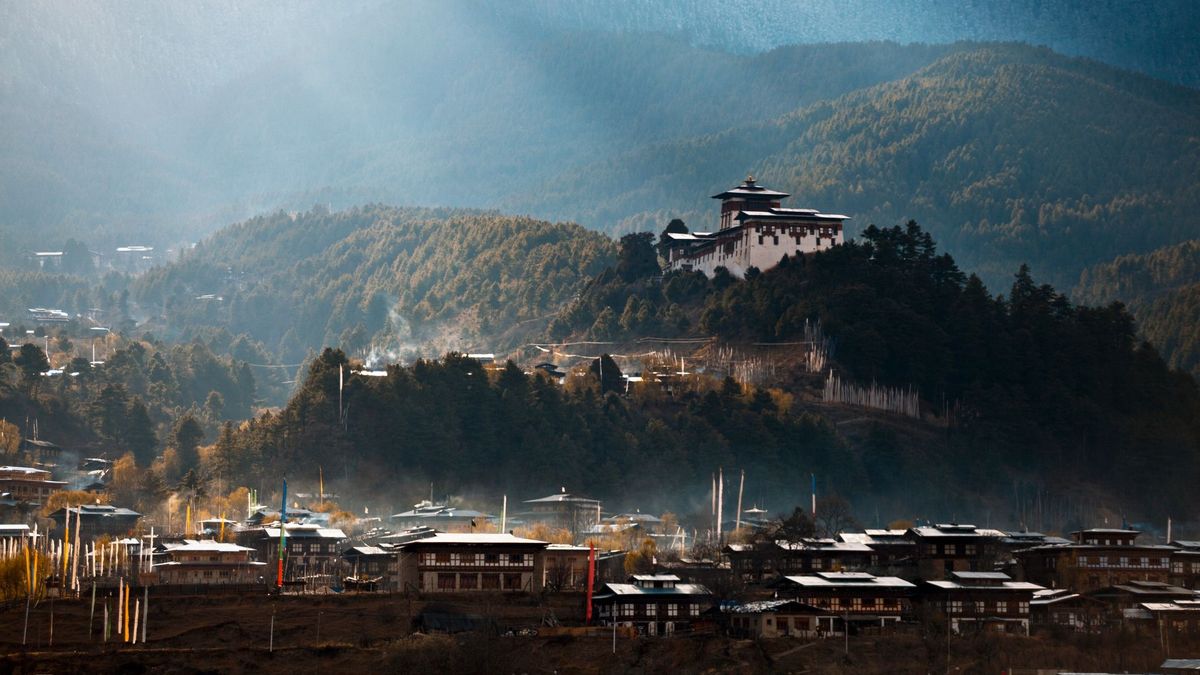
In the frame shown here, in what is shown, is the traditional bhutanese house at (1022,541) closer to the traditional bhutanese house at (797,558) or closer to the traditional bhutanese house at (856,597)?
the traditional bhutanese house at (797,558)

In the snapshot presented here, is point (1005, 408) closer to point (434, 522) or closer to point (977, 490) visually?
point (977, 490)

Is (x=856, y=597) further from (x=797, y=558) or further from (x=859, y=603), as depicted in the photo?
(x=797, y=558)

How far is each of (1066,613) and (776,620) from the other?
51.7 feet

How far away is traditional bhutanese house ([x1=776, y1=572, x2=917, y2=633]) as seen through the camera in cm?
9662

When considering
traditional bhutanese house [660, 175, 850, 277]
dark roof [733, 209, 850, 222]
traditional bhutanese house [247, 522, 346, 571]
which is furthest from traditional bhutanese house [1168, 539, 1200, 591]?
dark roof [733, 209, 850, 222]

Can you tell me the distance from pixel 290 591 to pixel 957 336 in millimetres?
86209

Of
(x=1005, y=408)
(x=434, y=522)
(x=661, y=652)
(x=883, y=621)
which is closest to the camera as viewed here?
(x=661, y=652)

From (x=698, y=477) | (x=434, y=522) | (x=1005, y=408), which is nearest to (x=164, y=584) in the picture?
(x=434, y=522)

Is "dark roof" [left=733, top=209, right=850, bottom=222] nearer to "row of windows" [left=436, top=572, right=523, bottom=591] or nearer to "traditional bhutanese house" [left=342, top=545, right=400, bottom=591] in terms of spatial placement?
"traditional bhutanese house" [left=342, top=545, right=400, bottom=591]

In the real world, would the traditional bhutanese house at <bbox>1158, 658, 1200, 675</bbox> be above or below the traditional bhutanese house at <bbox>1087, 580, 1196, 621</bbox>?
below

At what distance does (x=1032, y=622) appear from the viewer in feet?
327

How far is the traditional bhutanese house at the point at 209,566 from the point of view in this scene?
348 feet

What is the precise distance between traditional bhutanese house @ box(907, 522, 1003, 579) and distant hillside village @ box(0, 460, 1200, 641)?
0.09 metres

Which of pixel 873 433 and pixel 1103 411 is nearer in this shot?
pixel 873 433
